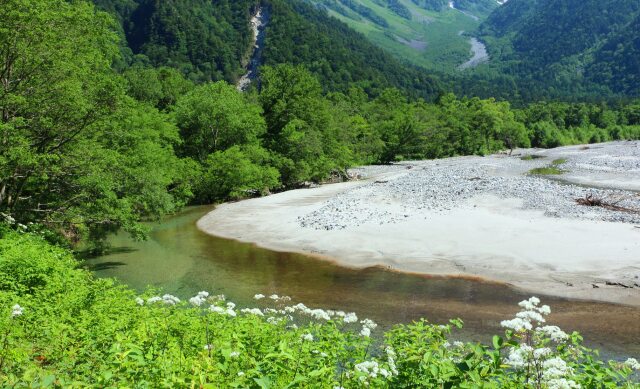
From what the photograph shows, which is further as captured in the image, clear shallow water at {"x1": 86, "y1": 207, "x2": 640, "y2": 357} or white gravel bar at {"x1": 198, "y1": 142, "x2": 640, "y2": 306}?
white gravel bar at {"x1": 198, "y1": 142, "x2": 640, "y2": 306}

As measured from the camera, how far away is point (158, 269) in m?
23.6

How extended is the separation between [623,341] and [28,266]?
695 inches

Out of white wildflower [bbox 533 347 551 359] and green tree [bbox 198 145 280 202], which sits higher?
white wildflower [bbox 533 347 551 359]

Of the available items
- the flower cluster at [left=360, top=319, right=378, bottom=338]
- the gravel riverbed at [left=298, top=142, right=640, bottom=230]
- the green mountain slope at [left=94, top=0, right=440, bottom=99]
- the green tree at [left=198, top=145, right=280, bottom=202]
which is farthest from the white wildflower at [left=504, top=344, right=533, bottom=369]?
the green mountain slope at [left=94, top=0, right=440, bottom=99]

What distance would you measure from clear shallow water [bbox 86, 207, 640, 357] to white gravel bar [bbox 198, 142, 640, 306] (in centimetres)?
142

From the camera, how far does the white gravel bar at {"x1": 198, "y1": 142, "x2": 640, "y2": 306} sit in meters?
19.8

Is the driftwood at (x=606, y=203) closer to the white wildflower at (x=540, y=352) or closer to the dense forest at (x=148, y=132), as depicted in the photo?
the dense forest at (x=148, y=132)

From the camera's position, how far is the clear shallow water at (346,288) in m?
15.1

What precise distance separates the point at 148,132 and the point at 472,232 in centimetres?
3176

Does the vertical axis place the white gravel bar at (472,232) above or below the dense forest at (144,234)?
below

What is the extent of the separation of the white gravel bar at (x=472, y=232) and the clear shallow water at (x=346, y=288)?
55.8 inches

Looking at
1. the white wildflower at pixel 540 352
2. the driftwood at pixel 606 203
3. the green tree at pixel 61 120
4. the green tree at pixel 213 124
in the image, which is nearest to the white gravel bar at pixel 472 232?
the driftwood at pixel 606 203

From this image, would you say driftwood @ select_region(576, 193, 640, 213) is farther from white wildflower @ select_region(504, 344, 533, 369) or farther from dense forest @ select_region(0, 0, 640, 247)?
white wildflower @ select_region(504, 344, 533, 369)

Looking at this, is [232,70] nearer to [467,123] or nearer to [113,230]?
[467,123]
